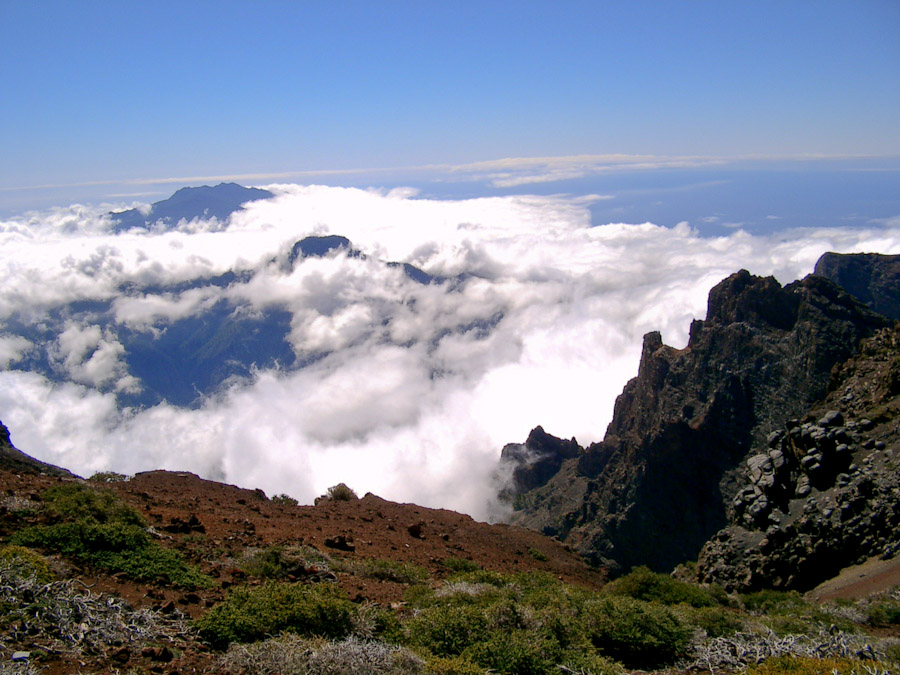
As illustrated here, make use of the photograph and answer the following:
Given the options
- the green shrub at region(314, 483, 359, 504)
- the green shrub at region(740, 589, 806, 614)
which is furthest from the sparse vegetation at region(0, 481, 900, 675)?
the green shrub at region(314, 483, 359, 504)

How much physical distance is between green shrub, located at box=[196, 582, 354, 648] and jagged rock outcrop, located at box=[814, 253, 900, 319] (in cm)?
7156

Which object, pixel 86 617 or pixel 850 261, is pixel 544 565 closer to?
pixel 86 617

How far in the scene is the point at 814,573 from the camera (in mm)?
16141

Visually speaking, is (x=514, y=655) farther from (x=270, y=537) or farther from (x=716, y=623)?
(x=270, y=537)

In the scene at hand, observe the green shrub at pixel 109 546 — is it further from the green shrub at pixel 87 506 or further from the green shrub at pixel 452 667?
the green shrub at pixel 452 667

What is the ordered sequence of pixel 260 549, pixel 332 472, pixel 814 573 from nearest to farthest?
pixel 260 549
pixel 814 573
pixel 332 472

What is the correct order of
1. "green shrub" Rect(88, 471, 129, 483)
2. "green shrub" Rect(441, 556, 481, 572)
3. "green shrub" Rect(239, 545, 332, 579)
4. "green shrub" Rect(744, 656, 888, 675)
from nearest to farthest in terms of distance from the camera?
"green shrub" Rect(744, 656, 888, 675) → "green shrub" Rect(239, 545, 332, 579) → "green shrub" Rect(441, 556, 481, 572) → "green shrub" Rect(88, 471, 129, 483)

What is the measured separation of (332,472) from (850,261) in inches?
5419

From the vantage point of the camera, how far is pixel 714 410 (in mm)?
43625

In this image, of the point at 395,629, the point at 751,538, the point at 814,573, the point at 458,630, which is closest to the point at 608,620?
the point at 458,630

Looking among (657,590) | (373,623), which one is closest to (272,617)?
(373,623)

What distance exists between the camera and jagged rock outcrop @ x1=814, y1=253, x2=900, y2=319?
6174 centimetres

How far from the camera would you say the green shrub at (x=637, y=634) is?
7.70 m

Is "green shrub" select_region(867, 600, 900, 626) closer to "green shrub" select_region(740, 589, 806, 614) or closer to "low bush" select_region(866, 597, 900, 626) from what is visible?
"low bush" select_region(866, 597, 900, 626)
